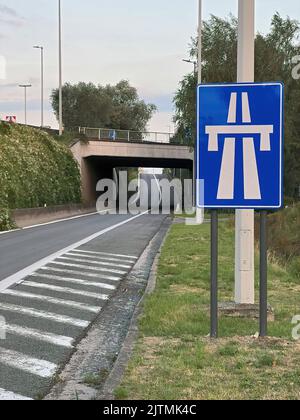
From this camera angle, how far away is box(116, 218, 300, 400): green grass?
5.19 m

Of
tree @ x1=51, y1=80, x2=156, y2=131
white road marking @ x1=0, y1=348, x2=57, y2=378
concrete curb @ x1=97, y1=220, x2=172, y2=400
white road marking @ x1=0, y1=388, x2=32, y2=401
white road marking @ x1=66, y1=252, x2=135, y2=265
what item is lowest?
white road marking @ x1=66, y1=252, x2=135, y2=265

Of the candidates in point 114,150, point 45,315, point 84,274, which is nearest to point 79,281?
point 84,274

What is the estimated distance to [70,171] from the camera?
4906 centimetres

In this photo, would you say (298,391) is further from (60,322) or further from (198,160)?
(60,322)

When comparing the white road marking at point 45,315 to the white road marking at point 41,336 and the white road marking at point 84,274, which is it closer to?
the white road marking at point 41,336

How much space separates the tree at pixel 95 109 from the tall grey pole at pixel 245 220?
260ft

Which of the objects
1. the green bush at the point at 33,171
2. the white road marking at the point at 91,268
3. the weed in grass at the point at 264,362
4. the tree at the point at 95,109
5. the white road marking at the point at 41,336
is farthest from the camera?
the tree at the point at 95,109

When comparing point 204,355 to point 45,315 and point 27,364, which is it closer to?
point 27,364

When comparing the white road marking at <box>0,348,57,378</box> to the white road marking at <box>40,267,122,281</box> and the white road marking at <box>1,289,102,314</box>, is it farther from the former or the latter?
the white road marking at <box>40,267,122,281</box>

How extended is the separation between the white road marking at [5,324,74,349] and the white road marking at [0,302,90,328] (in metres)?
0.64

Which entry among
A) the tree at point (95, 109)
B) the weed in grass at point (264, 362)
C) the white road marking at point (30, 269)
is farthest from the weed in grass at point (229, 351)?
the tree at point (95, 109)

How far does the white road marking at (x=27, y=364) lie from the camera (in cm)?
612

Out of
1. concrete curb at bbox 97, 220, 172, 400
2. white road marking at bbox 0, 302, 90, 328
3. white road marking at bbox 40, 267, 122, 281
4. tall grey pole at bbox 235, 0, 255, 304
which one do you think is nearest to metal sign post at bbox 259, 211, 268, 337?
tall grey pole at bbox 235, 0, 255, 304
